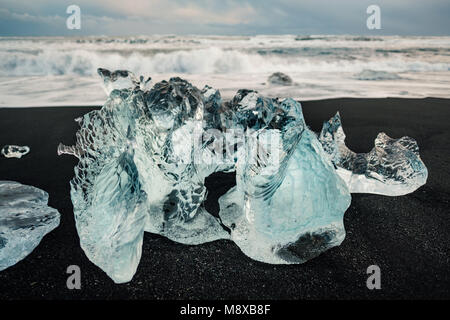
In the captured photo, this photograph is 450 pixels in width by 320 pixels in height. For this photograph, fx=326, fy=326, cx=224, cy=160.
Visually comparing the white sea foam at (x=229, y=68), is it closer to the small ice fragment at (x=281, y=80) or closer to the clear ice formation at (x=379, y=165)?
the small ice fragment at (x=281, y=80)

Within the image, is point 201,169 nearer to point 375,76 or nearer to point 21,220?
point 21,220

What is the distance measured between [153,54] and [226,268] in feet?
35.1

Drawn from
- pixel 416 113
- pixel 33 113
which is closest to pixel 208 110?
pixel 33 113

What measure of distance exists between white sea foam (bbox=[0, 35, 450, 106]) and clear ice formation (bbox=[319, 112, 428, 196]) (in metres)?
3.08

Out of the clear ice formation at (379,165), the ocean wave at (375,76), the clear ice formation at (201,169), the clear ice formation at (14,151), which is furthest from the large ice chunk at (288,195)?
the ocean wave at (375,76)

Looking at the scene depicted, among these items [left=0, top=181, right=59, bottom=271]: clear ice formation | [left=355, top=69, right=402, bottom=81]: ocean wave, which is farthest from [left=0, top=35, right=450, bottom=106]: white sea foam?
[left=0, top=181, right=59, bottom=271]: clear ice formation

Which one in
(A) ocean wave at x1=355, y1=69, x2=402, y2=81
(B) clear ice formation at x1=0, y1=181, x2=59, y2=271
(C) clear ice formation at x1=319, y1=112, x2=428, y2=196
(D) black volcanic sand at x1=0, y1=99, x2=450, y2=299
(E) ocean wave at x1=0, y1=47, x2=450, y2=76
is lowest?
(D) black volcanic sand at x1=0, y1=99, x2=450, y2=299

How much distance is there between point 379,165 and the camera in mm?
2230

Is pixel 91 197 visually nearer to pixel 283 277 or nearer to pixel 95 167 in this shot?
pixel 95 167

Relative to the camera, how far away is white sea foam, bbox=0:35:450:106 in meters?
5.59

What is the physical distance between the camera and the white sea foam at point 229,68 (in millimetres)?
5586

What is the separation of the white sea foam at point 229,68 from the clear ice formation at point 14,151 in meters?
1.84

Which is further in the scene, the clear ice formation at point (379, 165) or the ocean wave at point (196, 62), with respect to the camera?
the ocean wave at point (196, 62)

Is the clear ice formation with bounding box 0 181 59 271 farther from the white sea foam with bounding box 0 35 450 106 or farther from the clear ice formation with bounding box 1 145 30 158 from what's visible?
the white sea foam with bounding box 0 35 450 106
